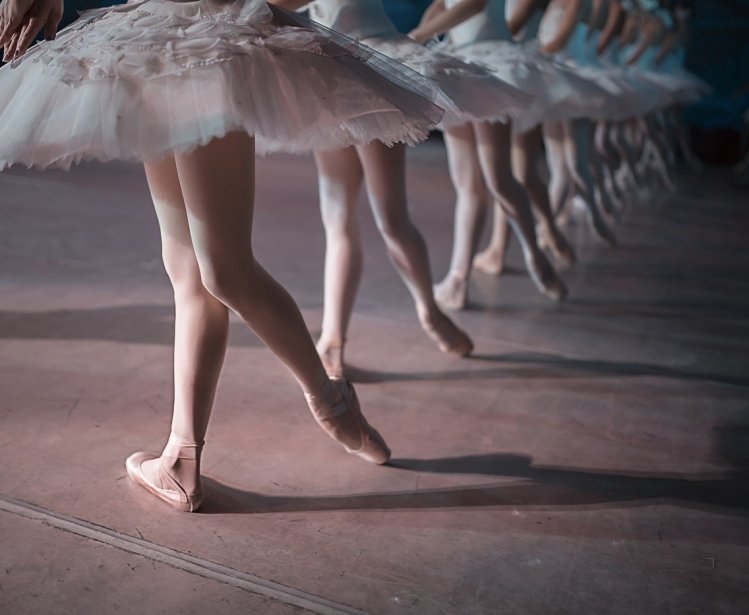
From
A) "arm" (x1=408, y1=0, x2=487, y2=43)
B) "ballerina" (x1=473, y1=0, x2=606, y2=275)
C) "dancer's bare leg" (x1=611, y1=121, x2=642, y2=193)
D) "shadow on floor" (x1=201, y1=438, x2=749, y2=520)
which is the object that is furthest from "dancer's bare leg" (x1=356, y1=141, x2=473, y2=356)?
"dancer's bare leg" (x1=611, y1=121, x2=642, y2=193)

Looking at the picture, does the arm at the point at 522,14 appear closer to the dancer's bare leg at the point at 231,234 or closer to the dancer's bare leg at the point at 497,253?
the dancer's bare leg at the point at 497,253

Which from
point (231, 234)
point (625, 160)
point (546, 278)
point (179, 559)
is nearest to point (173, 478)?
point (179, 559)

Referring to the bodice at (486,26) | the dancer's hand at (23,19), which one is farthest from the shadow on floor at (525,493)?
the bodice at (486,26)

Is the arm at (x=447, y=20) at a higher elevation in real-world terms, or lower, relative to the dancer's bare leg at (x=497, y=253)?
higher

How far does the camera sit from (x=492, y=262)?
4188 mm

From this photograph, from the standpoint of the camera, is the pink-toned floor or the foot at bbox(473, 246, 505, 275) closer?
the pink-toned floor

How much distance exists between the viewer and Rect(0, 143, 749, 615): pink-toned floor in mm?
1569

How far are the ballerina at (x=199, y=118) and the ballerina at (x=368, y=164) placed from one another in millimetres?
718

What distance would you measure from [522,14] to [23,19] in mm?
2456

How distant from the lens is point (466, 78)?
257 cm

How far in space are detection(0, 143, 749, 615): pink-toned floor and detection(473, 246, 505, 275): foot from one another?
201mm

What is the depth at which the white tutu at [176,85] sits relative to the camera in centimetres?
152

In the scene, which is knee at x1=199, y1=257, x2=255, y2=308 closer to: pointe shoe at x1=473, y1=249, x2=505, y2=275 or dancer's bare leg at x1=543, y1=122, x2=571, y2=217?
pointe shoe at x1=473, y1=249, x2=505, y2=275

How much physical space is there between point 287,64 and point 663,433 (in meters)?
1.34
